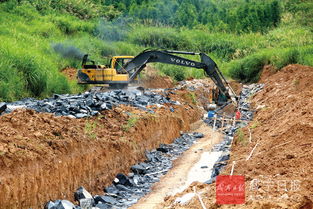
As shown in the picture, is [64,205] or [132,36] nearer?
[64,205]

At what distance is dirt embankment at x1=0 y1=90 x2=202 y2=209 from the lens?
802cm

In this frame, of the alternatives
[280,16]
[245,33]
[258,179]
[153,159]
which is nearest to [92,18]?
[245,33]

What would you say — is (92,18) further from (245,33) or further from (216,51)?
(245,33)

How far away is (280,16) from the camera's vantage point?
5488 cm

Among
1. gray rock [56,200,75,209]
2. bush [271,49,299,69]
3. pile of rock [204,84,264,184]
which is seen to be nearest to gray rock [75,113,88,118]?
pile of rock [204,84,264,184]

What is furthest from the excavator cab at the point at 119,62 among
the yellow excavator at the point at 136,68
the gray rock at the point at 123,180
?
the gray rock at the point at 123,180

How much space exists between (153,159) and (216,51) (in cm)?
3100

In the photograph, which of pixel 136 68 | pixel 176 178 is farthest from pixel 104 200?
pixel 136 68

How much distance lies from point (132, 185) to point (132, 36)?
1076 inches

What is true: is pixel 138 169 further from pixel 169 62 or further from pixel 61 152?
pixel 169 62

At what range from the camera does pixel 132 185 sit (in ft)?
36.3

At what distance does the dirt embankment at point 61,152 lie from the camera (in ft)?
26.3

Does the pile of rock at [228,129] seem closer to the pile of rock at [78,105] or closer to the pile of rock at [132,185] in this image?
the pile of rock at [132,185]

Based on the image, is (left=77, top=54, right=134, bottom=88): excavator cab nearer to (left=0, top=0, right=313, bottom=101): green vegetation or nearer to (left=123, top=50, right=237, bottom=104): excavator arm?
(left=123, top=50, right=237, bottom=104): excavator arm
